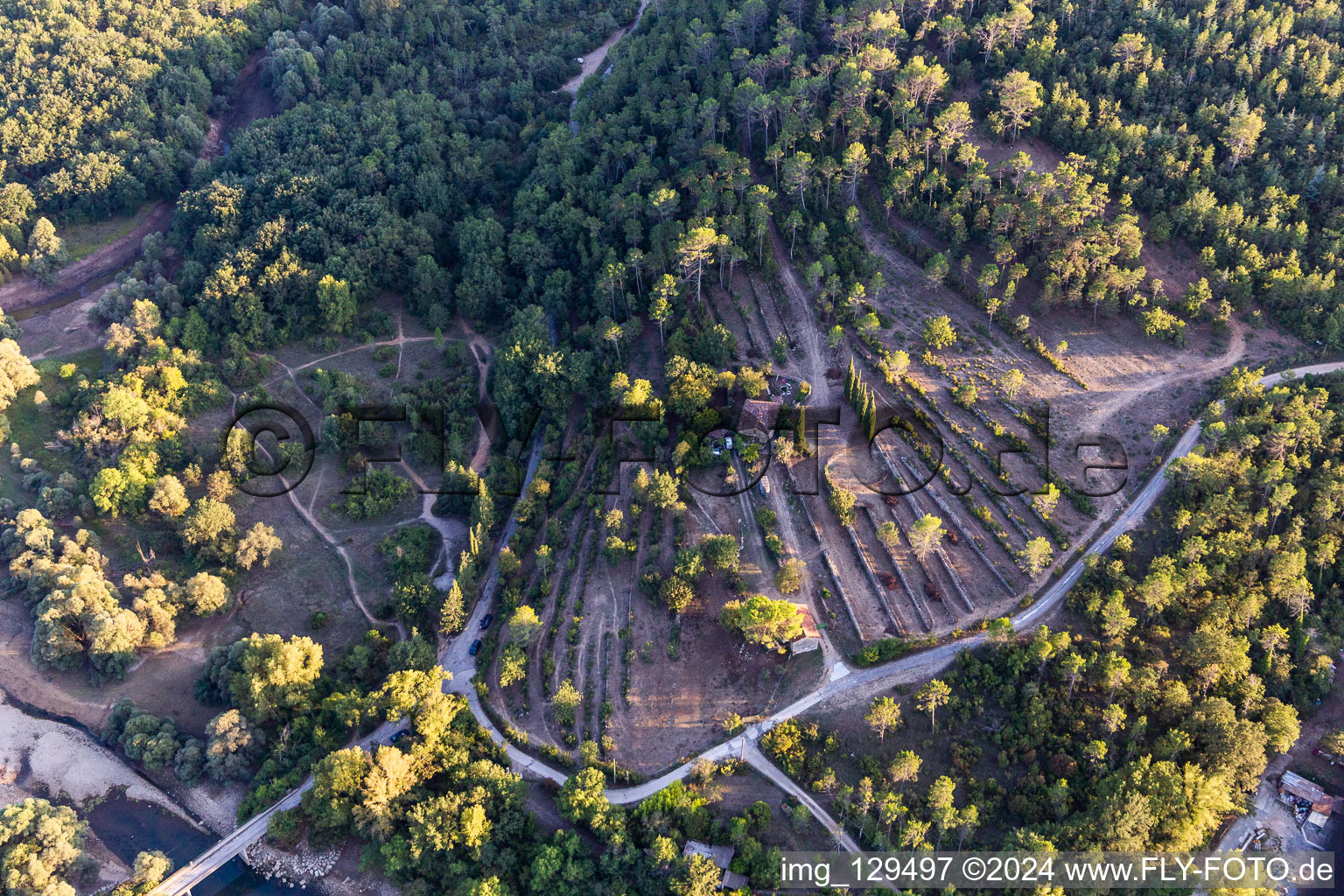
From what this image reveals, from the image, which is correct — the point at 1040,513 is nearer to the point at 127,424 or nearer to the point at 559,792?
the point at 559,792

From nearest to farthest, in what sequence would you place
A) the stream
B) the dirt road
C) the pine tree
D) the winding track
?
the winding track < the stream < the pine tree < the dirt road

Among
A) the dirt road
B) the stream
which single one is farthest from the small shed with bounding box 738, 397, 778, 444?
the dirt road

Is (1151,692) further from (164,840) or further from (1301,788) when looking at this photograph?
(164,840)

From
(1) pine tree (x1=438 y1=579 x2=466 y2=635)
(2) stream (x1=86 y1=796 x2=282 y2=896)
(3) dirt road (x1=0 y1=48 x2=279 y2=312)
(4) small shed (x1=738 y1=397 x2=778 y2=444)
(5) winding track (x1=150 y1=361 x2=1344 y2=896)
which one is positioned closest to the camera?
(5) winding track (x1=150 y1=361 x2=1344 y2=896)

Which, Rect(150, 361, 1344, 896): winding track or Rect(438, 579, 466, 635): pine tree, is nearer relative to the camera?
Rect(150, 361, 1344, 896): winding track

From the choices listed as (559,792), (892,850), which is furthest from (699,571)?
(892,850)

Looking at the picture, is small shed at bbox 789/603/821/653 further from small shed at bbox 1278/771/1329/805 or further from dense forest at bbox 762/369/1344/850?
small shed at bbox 1278/771/1329/805

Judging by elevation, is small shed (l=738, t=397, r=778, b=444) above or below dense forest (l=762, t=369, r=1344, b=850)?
above
